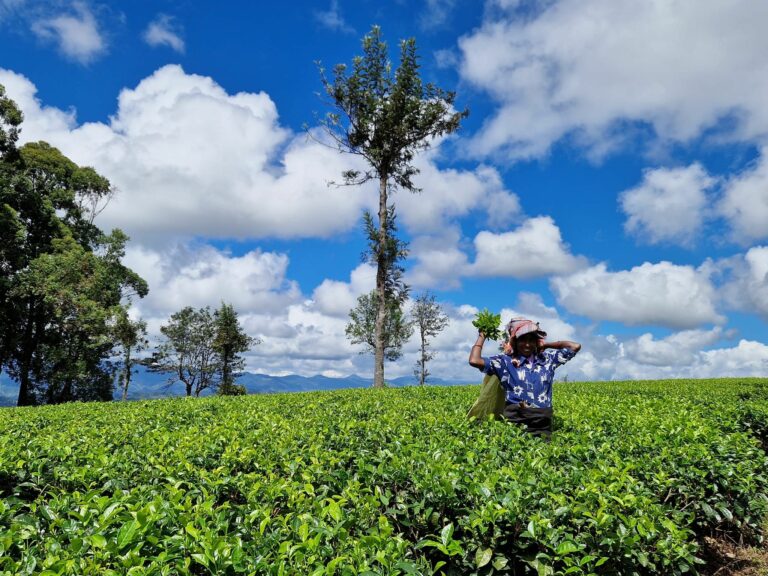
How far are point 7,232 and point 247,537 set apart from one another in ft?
101

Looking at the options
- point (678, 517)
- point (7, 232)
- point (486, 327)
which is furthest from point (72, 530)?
point (7, 232)

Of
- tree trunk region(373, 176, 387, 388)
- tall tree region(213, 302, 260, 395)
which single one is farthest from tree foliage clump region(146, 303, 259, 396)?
tree trunk region(373, 176, 387, 388)

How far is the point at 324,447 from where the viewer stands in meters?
5.61

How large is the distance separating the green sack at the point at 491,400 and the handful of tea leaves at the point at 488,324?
62cm

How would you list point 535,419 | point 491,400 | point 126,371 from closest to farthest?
point 535,419
point 491,400
point 126,371

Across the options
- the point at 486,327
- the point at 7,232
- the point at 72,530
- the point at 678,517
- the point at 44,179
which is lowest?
the point at 678,517

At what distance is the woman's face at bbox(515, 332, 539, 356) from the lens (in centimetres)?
621

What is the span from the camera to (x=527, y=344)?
6254 millimetres

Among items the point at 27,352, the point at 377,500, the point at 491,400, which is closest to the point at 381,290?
the point at 491,400

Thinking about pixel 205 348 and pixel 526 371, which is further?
pixel 205 348

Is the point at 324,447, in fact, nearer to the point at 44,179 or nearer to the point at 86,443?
the point at 86,443

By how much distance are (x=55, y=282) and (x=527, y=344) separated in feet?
93.3

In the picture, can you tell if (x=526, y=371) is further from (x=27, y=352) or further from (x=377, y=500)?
(x=27, y=352)

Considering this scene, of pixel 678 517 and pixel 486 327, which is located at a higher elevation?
pixel 486 327
